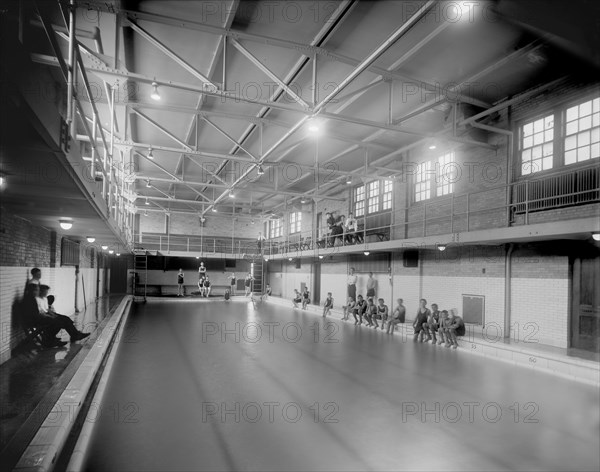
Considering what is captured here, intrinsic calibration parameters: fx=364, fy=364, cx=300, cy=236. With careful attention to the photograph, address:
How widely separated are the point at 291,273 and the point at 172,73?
693 inches

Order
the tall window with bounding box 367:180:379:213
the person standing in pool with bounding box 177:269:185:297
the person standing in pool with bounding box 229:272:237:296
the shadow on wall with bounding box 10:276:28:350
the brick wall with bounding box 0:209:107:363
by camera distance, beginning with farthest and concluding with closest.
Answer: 1. the person standing in pool with bounding box 229:272:237:296
2. the person standing in pool with bounding box 177:269:185:297
3. the tall window with bounding box 367:180:379:213
4. the shadow on wall with bounding box 10:276:28:350
5. the brick wall with bounding box 0:209:107:363

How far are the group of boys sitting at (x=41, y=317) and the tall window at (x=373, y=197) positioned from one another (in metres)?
11.3

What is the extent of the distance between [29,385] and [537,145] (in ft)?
39.2

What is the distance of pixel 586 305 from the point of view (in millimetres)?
8367

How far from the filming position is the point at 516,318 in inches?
389

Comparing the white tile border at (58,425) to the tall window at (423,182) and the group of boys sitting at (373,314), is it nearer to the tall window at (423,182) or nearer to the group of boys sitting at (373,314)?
A: the group of boys sitting at (373,314)

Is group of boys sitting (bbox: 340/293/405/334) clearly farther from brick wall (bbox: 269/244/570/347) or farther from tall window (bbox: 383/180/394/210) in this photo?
tall window (bbox: 383/180/394/210)

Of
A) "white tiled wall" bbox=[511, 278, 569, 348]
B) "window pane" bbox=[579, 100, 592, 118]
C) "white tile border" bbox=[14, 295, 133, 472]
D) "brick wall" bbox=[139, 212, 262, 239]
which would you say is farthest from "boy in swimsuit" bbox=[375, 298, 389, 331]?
"brick wall" bbox=[139, 212, 262, 239]

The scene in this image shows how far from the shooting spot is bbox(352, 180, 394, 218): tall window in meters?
15.9

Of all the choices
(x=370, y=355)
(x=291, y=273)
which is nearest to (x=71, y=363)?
(x=370, y=355)

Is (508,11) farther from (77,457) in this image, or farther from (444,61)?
(77,457)

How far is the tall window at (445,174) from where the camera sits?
12.3m

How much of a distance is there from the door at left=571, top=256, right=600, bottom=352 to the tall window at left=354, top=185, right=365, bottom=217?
10.4 meters

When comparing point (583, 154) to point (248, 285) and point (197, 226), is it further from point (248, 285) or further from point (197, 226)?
point (197, 226)
